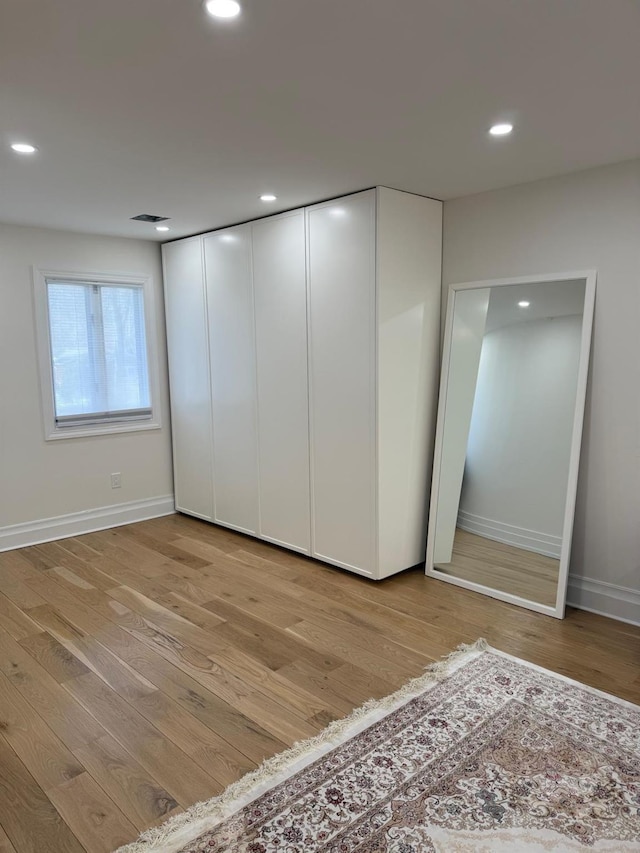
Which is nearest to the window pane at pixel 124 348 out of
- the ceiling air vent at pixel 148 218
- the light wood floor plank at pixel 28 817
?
the ceiling air vent at pixel 148 218

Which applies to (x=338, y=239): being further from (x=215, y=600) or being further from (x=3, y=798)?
(x=3, y=798)

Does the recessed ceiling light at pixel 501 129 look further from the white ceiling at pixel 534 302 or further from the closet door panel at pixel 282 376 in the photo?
the closet door panel at pixel 282 376

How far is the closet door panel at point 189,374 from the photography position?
4934 millimetres

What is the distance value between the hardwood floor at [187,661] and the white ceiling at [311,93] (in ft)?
8.03

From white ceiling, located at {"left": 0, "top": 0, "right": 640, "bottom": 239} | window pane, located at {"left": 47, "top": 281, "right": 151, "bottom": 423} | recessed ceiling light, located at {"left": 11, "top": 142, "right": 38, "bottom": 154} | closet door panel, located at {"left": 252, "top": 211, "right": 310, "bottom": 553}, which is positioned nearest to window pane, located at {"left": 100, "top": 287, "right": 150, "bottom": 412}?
window pane, located at {"left": 47, "top": 281, "right": 151, "bottom": 423}

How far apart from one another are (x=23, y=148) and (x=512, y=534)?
3361mm

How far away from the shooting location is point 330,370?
12.7 ft

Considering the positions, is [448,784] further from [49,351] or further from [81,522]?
[49,351]

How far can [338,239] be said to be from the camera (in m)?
3.71

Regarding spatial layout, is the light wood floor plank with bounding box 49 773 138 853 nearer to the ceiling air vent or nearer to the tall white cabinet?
the tall white cabinet

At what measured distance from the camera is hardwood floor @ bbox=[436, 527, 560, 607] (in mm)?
3420

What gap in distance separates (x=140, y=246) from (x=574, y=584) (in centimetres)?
429

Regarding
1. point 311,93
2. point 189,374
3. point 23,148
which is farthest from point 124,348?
point 311,93

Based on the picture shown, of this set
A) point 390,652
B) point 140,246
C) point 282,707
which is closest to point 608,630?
point 390,652
